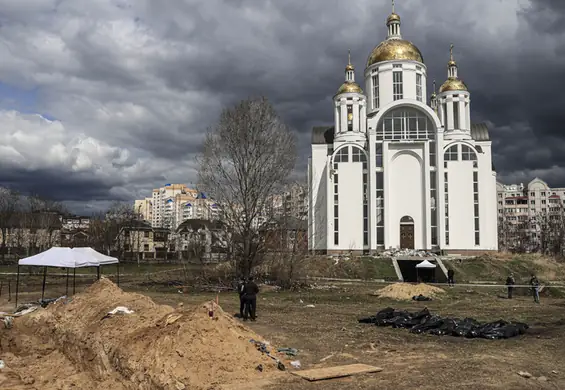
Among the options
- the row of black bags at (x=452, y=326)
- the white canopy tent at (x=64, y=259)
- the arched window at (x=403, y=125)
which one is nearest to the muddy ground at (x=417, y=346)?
the row of black bags at (x=452, y=326)

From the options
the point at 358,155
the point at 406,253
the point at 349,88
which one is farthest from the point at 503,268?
the point at 349,88

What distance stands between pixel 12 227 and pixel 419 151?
5802 cm

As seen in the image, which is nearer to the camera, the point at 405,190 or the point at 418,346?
the point at 418,346

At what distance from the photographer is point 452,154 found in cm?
4788

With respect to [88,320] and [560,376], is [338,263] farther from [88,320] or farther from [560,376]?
[560,376]

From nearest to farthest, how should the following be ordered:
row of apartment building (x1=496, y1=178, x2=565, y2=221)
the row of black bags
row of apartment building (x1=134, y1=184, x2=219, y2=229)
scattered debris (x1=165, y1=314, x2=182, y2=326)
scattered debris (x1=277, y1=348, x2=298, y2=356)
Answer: scattered debris (x1=165, y1=314, x2=182, y2=326) → scattered debris (x1=277, y1=348, x2=298, y2=356) → the row of black bags → row of apartment building (x1=496, y1=178, x2=565, y2=221) → row of apartment building (x1=134, y1=184, x2=219, y2=229)

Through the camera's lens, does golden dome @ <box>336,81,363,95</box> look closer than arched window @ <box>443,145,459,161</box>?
No

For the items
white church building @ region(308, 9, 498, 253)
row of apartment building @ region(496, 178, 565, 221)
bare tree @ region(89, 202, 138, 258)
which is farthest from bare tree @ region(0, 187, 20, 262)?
row of apartment building @ region(496, 178, 565, 221)

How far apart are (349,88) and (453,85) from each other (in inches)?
410

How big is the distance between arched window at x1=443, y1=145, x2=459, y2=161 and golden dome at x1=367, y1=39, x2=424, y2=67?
1074 centimetres

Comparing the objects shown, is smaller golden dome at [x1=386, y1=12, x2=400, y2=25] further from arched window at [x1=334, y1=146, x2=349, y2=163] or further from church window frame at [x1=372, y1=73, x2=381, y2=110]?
arched window at [x1=334, y1=146, x2=349, y2=163]

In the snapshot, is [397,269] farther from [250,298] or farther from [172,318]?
[172,318]

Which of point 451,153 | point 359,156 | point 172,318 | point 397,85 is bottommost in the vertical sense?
point 172,318

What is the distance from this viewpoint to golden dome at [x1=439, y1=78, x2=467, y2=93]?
5116 cm
